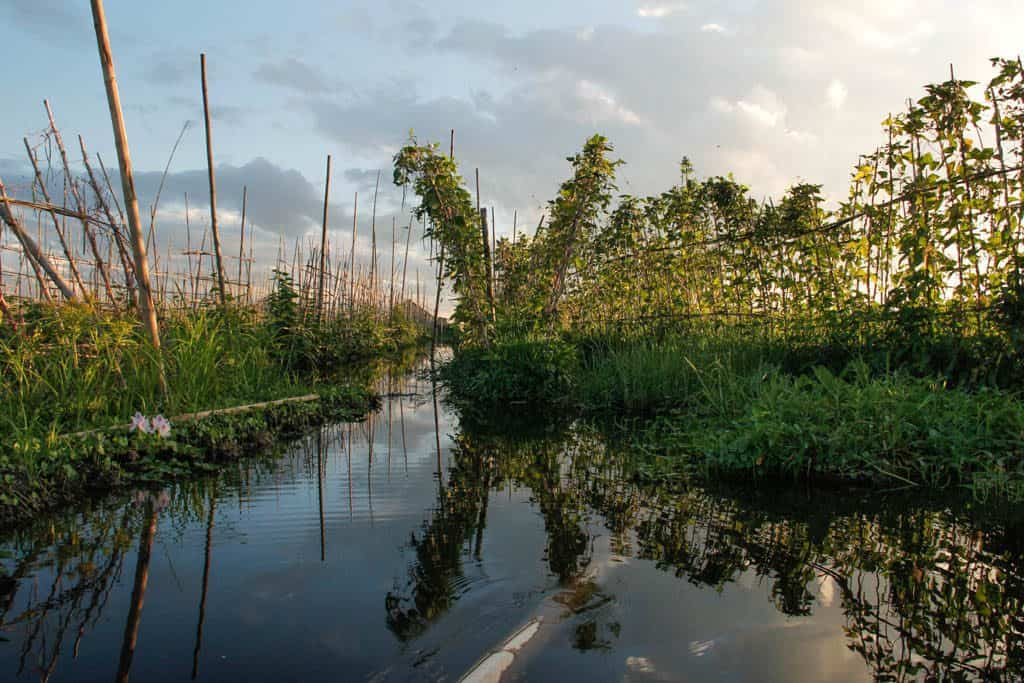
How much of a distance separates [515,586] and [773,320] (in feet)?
15.9

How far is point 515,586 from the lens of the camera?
2.28 m

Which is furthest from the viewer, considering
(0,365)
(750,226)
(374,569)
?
(750,226)

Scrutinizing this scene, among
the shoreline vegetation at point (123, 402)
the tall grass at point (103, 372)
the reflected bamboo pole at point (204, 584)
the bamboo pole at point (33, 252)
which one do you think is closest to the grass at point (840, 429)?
the reflected bamboo pole at point (204, 584)

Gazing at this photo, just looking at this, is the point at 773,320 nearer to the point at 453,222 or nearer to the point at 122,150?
the point at 453,222

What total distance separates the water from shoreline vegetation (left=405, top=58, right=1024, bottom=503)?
586 mm

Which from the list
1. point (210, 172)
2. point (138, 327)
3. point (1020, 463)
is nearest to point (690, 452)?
point (1020, 463)

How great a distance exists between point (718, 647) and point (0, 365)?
4.93m

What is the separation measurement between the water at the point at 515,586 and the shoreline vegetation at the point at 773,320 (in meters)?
0.59

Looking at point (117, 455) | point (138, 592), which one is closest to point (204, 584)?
point (138, 592)

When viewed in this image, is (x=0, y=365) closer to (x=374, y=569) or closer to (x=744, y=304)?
(x=374, y=569)

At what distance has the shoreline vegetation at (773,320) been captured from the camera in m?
3.76

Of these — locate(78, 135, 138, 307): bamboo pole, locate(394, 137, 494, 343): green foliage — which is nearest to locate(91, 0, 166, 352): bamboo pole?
locate(78, 135, 138, 307): bamboo pole

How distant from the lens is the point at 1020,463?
11.3 feet

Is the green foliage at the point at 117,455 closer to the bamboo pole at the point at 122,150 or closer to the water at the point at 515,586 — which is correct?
the water at the point at 515,586
